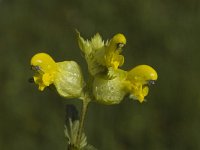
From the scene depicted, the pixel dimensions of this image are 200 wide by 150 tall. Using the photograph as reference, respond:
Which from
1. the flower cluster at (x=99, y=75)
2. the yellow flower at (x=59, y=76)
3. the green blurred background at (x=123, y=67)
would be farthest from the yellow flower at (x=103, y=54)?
the green blurred background at (x=123, y=67)

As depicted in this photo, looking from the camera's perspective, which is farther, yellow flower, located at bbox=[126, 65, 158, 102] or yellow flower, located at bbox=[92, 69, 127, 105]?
yellow flower, located at bbox=[126, 65, 158, 102]

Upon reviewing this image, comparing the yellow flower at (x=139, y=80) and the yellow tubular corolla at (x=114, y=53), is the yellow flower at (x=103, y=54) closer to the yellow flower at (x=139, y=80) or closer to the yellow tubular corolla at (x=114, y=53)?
the yellow tubular corolla at (x=114, y=53)

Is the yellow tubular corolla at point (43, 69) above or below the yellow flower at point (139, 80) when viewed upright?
above

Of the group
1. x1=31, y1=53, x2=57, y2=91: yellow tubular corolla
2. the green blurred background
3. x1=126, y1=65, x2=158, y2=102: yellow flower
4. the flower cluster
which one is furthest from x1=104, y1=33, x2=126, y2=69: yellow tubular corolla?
the green blurred background

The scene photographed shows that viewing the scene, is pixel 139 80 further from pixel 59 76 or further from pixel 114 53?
pixel 59 76

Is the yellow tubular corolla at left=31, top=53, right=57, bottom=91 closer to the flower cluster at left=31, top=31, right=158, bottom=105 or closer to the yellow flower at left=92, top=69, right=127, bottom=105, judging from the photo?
the flower cluster at left=31, top=31, right=158, bottom=105

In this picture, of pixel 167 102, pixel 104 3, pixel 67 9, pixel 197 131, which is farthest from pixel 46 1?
pixel 197 131
